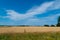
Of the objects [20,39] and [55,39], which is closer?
[20,39]

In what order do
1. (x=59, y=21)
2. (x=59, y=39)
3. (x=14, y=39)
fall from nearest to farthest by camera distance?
(x=14, y=39) < (x=59, y=39) < (x=59, y=21)

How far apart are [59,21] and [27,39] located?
38919 mm

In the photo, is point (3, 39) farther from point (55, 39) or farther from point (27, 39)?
point (55, 39)

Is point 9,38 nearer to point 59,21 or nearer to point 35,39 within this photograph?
point 35,39

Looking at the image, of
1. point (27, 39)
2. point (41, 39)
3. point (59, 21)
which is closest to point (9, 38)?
point (27, 39)

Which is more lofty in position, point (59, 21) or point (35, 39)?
point (59, 21)

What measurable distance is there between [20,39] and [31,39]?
102cm

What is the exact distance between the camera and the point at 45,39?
1315cm

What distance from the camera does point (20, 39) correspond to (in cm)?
1253

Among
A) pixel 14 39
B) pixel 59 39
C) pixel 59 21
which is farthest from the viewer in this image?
pixel 59 21

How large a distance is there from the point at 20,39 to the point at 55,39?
3.31 m

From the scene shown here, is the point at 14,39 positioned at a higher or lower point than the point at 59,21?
lower

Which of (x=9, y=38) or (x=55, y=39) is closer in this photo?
(x=9, y=38)

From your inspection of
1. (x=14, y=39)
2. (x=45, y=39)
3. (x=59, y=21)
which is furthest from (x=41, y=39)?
(x=59, y=21)
